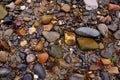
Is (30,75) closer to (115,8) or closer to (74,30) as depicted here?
(74,30)

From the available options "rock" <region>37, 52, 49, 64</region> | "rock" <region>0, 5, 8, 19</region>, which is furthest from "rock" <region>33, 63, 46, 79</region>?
"rock" <region>0, 5, 8, 19</region>

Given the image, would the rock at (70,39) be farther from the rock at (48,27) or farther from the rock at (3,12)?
the rock at (3,12)

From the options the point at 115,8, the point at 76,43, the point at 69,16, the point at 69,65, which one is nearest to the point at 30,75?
the point at 69,65

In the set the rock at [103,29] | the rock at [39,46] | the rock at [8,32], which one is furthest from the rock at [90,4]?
the rock at [8,32]

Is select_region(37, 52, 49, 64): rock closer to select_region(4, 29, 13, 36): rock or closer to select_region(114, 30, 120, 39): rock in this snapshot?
select_region(4, 29, 13, 36): rock

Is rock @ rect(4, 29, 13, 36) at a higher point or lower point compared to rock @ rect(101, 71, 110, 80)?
higher

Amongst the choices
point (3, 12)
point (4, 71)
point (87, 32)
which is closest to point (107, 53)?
point (87, 32)

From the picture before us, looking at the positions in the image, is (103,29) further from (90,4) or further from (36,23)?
(36,23)

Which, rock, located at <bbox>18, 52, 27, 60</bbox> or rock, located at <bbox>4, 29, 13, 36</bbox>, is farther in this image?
rock, located at <bbox>4, 29, 13, 36</bbox>
